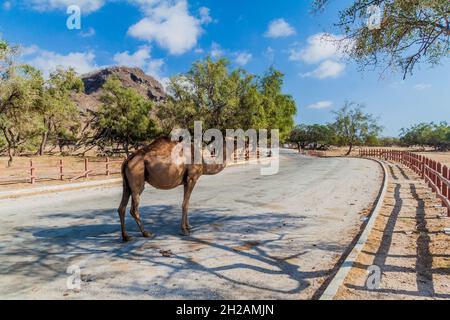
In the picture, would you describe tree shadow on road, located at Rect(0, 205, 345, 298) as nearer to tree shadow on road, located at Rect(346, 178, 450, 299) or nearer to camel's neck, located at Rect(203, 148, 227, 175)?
tree shadow on road, located at Rect(346, 178, 450, 299)

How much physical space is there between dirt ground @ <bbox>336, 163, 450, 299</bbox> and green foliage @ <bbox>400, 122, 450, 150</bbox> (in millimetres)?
101817

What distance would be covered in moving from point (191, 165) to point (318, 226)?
11.2 ft

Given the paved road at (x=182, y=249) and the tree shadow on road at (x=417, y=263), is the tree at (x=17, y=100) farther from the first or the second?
the tree shadow on road at (x=417, y=263)

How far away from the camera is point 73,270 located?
5102mm

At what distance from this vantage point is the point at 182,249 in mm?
6145

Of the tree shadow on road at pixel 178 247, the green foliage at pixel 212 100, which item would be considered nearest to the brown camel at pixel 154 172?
the tree shadow on road at pixel 178 247

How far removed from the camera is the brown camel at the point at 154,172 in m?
6.74

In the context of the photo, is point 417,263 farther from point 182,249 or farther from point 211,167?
point 211,167

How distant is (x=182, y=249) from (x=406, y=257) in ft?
13.2

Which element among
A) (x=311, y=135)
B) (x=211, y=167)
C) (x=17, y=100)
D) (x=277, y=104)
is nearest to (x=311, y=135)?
(x=311, y=135)

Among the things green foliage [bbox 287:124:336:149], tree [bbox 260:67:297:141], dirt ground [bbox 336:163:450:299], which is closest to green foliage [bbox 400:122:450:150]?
green foliage [bbox 287:124:336:149]
